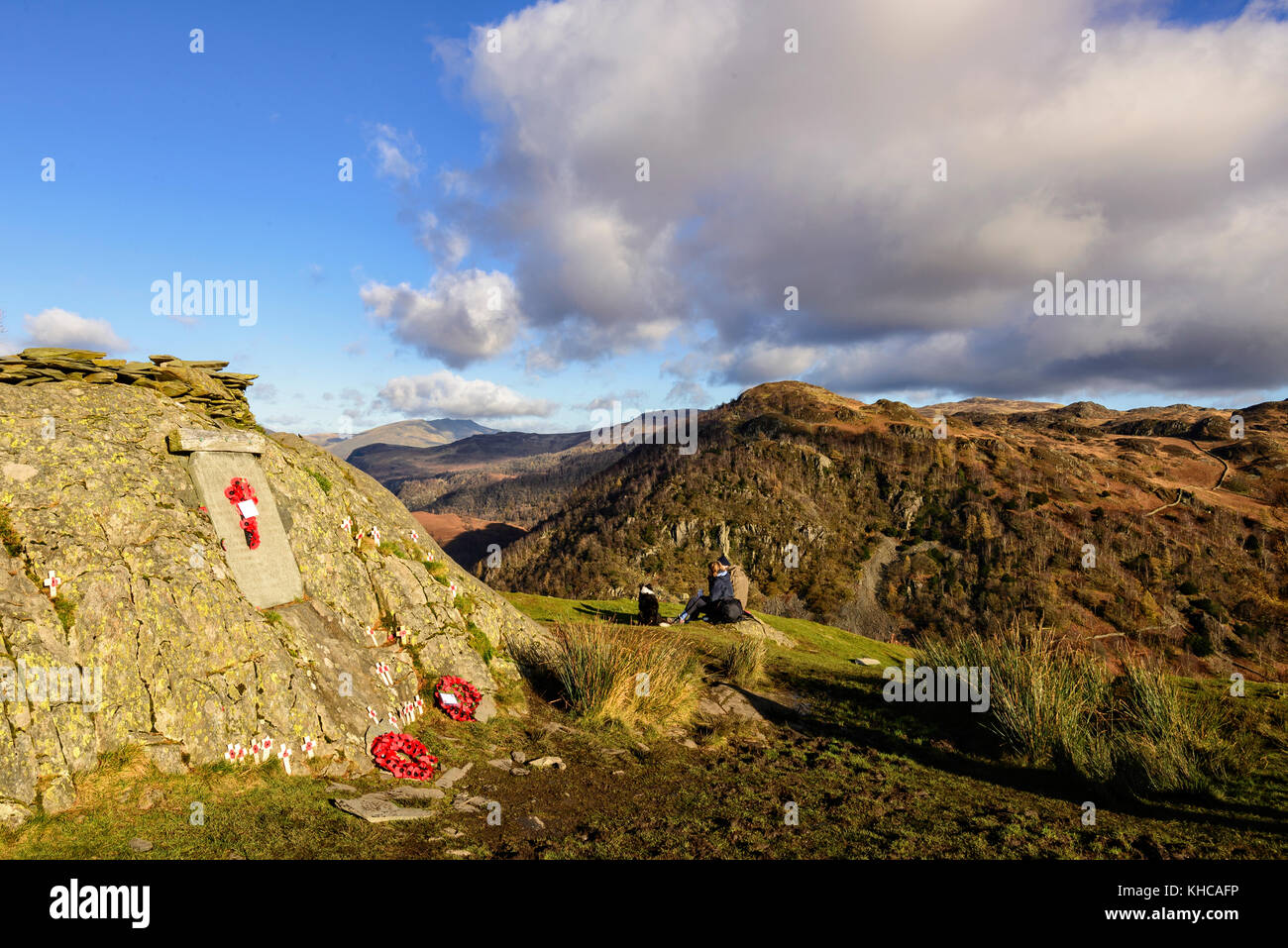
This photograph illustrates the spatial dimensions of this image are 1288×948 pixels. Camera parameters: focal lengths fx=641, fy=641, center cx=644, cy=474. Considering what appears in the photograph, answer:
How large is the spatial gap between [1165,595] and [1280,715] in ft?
203

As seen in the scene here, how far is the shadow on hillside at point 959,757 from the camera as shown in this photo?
6004mm

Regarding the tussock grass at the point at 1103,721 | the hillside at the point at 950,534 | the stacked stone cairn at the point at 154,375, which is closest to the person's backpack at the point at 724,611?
the tussock grass at the point at 1103,721

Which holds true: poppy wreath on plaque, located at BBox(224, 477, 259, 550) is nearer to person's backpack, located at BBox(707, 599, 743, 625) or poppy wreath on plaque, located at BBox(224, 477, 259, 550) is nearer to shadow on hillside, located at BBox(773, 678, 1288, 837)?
shadow on hillside, located at BBox(773, 678, 1288, 837)

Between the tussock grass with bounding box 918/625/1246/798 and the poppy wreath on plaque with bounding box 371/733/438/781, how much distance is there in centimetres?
677

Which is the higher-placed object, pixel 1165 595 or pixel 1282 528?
pixel 1282 528

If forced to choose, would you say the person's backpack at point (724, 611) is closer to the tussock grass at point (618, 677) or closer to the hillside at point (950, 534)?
the tussock grass at point (618, 677)

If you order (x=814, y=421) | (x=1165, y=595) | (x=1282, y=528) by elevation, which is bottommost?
(x=1165, y=595)

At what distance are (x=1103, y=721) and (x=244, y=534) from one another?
10.6 meters

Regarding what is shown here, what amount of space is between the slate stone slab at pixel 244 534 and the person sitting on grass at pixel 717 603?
7940 millimetres

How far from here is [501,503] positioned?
182 m

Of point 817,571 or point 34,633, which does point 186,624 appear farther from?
point 817,571

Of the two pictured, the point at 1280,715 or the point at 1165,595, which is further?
the point at 1165,595
